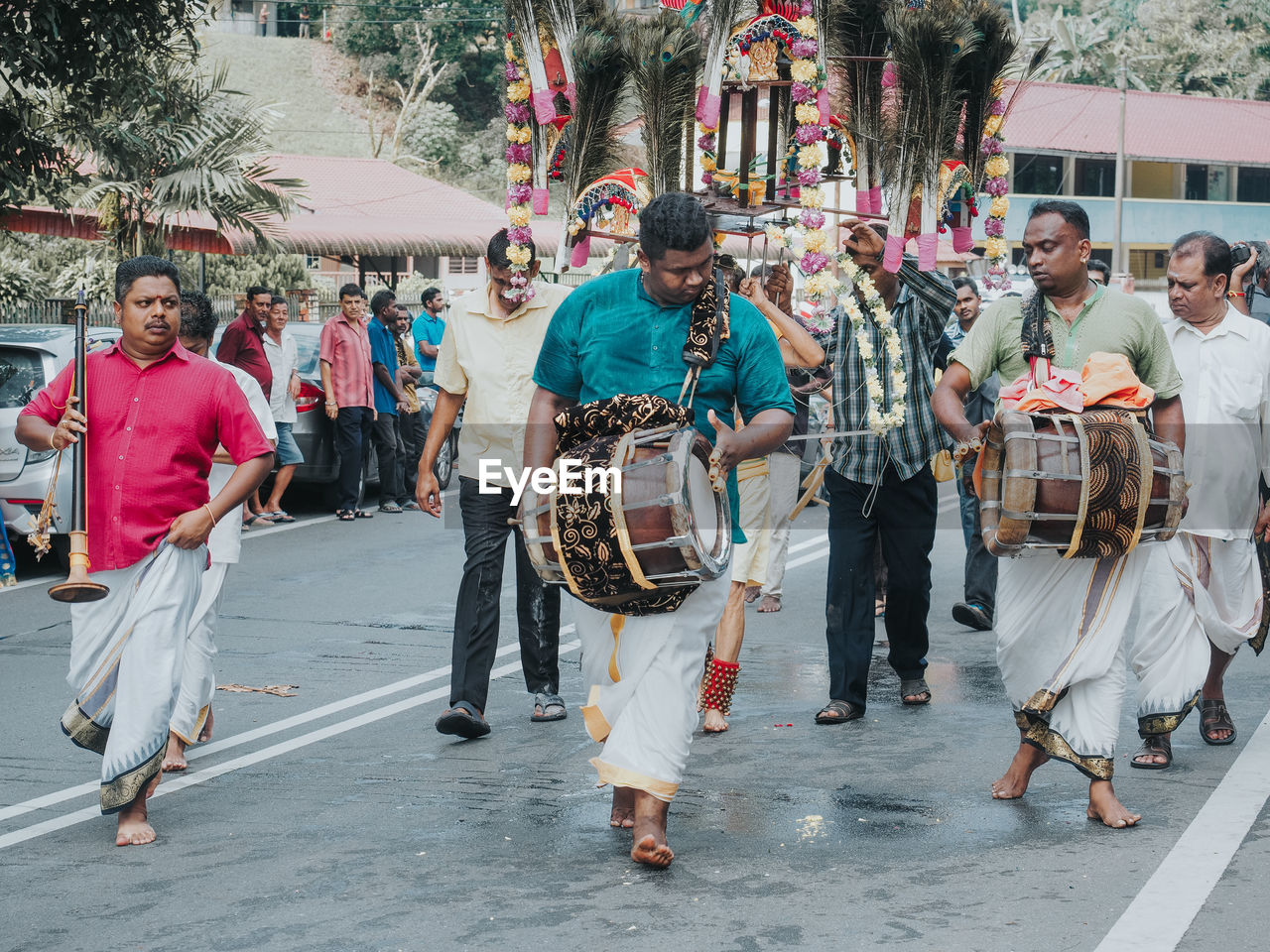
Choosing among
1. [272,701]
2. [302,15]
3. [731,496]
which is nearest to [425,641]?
[272,701]

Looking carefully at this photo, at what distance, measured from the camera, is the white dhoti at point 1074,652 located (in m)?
5.44

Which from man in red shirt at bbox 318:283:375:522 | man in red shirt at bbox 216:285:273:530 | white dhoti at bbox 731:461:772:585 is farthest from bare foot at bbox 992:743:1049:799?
man in red shirt at bbox 318:283:375:522

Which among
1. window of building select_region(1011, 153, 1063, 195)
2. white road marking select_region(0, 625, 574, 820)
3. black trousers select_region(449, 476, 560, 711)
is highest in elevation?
window of building select_region(1011, 153, 1063, 195)

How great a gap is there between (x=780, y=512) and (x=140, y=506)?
16.4 feet

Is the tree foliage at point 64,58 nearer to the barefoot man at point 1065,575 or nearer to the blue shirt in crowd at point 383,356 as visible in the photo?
the blue shirt in crowd at point 383,356

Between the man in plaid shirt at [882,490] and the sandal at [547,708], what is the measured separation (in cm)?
117

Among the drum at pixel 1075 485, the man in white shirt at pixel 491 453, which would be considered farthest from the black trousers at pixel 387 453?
the drum at pixel 1075 485

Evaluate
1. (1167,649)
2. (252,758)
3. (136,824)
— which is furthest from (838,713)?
(136,824)

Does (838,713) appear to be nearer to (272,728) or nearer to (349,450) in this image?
(272,728)

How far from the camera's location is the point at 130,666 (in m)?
5.41

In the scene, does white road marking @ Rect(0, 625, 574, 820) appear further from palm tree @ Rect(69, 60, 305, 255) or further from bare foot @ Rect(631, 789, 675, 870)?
palm tree @ Rect(69, 60, 305, 255)

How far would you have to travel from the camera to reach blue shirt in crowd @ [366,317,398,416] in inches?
595

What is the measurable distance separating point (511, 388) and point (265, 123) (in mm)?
11344

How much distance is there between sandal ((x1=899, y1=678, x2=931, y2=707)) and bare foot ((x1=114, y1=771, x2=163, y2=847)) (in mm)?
3529
